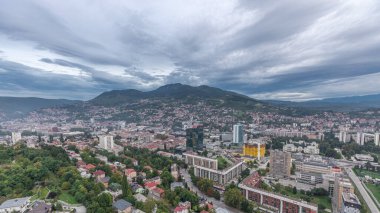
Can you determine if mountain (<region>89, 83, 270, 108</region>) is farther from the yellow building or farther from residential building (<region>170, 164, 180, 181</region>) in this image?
residential building (<region>170, 164, 180, 181</region>)

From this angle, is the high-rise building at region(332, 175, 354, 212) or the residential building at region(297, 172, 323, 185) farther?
the residential building at region(297, 172, 323, 185)

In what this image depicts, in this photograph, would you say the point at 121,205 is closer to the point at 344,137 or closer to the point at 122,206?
the point at 122,206

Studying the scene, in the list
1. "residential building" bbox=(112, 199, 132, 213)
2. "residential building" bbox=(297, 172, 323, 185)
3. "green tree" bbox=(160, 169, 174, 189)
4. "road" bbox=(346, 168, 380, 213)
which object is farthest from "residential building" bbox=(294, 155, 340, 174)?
"residential building" bbox=(112, 199, 132, 213)

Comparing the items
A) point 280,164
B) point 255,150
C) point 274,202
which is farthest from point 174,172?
point 255,150

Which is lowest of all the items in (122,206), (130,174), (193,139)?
(130,174)

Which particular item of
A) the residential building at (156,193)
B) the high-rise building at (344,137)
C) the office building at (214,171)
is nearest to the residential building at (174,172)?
the office building at (214,171)

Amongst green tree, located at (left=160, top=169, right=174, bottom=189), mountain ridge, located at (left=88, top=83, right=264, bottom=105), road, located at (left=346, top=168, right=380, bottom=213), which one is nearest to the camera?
road, located at (left=346, top=168, right=380, bottom=213)

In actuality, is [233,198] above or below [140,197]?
Result: below
